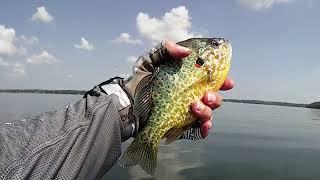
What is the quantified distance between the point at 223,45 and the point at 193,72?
1.45 ft

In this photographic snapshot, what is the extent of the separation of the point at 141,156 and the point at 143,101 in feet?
1.52

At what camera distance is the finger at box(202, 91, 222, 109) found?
11.8 ft

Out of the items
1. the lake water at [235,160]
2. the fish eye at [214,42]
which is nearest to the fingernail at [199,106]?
the fish eye at [214,42]

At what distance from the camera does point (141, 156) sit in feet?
11.4

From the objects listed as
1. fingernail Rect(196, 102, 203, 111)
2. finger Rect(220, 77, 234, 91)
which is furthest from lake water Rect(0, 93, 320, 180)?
fingernail Rect(196, 102, 203, 111)

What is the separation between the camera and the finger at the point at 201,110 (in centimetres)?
349

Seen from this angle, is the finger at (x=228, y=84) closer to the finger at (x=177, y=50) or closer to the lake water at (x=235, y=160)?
the finger at (x=177, y=50)

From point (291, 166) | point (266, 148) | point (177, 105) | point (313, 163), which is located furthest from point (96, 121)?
point (266, 148)

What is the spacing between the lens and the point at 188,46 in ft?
11.9

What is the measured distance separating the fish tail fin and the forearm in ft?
0.26

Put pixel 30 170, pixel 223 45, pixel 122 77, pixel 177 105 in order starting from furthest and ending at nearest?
1. pixel 122 77
2. pixel 223 45
3. pixel 177 105
4. pixel 30 170

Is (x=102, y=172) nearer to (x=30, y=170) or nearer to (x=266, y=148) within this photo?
(x=30, y=170)

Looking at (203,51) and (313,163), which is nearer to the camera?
(203,51)

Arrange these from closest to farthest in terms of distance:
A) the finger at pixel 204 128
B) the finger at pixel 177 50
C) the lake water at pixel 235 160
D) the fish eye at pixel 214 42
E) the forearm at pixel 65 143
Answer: the forearm at pixel 65 143 → the finger at pixel 177 50 → the fish eye at pixel 214 42 → the finger at pixel 204 128 → the lake water at pixel 235 160
